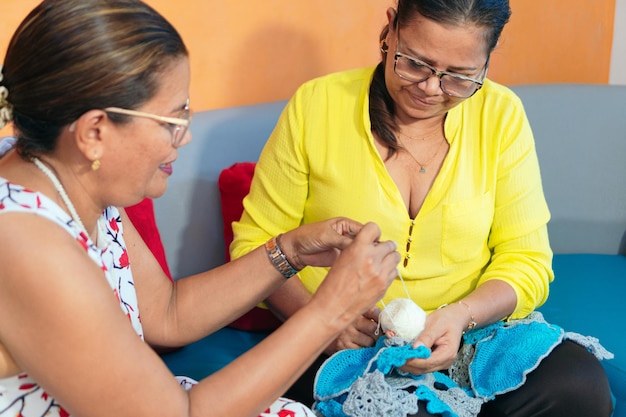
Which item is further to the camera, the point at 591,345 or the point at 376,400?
the point at 591,345

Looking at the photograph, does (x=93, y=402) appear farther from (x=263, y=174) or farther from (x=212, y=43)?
(x=212, y=43)

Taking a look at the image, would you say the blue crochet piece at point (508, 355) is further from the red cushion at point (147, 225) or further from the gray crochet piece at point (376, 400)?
the red cushion at point (147, 225)

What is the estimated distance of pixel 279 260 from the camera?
5.15ft

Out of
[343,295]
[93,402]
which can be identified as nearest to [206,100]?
[343,295]

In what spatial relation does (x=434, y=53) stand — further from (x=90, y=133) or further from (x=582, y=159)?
(x=582, y=159)

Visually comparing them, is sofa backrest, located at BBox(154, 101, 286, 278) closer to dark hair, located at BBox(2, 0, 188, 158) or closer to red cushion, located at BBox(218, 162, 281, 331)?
red cushion, located at BBox(218, 162, 281, 331)

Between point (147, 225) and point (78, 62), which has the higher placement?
point (78, 62)

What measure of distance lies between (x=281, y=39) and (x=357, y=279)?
1.25m

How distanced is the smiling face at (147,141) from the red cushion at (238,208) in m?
0.79

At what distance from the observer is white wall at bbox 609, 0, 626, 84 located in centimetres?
308

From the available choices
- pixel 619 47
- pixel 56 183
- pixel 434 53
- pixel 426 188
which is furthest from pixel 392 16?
pixel 619 47

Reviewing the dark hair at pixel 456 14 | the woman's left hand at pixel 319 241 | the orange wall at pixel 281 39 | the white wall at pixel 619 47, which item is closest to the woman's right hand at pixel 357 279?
the woman's left hand at pixel 319 241

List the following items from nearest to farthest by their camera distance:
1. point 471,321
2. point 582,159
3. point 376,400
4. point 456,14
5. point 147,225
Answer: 1. point 376,400
2. point 456,14
3. point 471,321
4. point 147,225
5. point 582,159

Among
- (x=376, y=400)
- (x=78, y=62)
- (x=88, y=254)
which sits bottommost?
(x=376, y=400)
